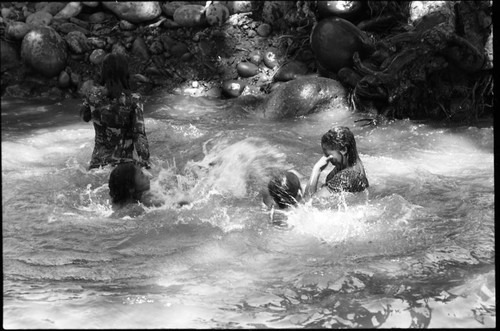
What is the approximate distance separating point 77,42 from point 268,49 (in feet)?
9.99

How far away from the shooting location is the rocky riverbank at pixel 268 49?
8.51m

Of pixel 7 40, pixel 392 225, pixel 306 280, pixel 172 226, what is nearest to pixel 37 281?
pixel 172 226

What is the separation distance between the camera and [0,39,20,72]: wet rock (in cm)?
1018

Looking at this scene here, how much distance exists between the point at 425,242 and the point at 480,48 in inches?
183

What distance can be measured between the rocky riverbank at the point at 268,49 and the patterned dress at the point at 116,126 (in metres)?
3.13

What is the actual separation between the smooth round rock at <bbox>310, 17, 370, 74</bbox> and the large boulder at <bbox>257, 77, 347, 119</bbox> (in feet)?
1.47

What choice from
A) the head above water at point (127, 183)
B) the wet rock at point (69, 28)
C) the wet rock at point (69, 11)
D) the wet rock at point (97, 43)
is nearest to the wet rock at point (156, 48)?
the wet rock at point (97, 43)

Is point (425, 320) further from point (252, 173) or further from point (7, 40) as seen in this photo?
point (7, 40)

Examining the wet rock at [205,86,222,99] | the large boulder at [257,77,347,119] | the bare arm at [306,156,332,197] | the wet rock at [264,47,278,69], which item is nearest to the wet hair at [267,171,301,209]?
the bare arm at [306,156,332,197]

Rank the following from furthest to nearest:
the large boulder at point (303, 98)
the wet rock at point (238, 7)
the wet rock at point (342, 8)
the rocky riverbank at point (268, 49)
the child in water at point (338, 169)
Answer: the wet rock at point (238, 7), the wet rock at point (342, 8), the large boulder at point (303, 98), the rocky riverbank at point (268, 49), the child in water at point (338, 169)

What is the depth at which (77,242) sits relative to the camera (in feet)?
16.3

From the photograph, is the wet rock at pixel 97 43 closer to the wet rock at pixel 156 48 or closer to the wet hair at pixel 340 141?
the wet rock at pixel 156 48

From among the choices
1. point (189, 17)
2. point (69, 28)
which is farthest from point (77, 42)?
point (189, 17)

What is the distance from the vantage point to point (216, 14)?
10555 mm
